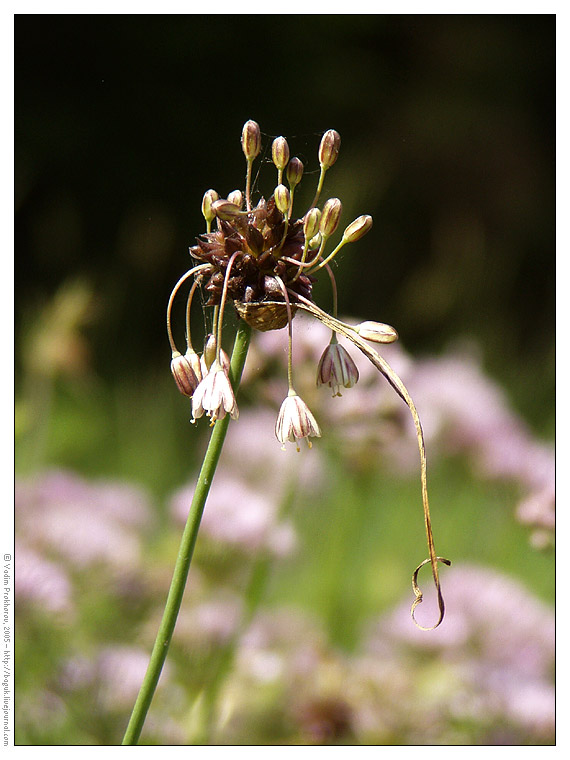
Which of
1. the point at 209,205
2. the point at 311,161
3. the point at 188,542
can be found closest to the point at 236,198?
the point at 209,205

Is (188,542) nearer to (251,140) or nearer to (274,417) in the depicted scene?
(251,140)

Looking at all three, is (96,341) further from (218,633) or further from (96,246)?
(218,633)

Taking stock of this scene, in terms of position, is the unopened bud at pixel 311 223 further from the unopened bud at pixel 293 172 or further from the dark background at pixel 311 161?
the dark background at pixel 311 161

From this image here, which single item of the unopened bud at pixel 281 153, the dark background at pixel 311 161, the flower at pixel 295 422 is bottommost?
the flower at pixel 295 422

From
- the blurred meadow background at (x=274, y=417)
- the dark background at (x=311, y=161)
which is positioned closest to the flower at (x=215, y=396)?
the blurred meadow background at (x=274, y=417)

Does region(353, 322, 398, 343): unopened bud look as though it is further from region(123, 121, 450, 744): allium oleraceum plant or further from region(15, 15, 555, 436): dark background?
region(15, 15, 555, 436): dark background

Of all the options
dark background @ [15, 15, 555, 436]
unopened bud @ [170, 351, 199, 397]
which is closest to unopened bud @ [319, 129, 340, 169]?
unopened bud @ [170, 351, 199, 397]
